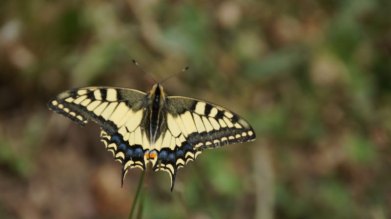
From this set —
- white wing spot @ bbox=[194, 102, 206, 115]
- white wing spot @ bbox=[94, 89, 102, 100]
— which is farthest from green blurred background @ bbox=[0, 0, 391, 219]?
white wing spot @ bbox=[94, 89, 102, 100]

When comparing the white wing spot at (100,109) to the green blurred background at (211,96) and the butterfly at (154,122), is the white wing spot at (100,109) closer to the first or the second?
the butterfly at (154,122)

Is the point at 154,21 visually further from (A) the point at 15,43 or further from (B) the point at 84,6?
(A) the point at 15,43

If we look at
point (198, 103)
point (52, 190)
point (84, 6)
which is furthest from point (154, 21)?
point (198, 103)

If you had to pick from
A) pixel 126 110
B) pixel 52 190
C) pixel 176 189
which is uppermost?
pixel 52 190

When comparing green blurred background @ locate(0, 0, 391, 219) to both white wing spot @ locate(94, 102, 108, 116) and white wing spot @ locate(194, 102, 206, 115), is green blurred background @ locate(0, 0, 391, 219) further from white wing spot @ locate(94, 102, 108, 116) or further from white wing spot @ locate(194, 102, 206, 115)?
white wing spot @ locate(94, 102, 108, 116)

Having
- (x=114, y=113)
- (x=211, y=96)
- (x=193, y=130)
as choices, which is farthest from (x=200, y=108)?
(x=211, y=96)

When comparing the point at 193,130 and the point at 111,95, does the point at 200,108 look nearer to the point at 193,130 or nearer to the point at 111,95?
the point at 193,130
